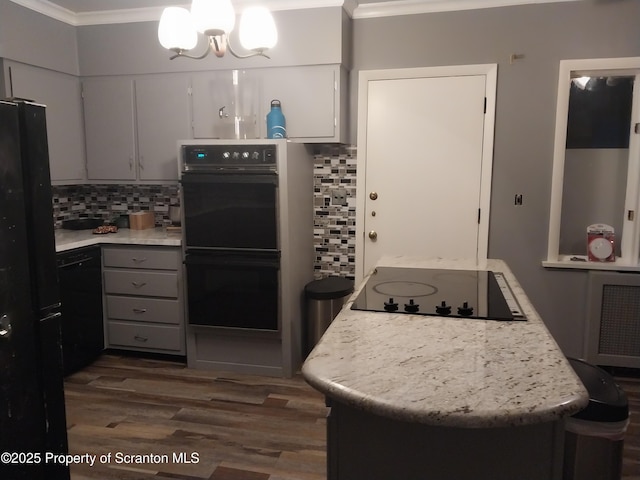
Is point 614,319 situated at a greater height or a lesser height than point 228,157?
lesser

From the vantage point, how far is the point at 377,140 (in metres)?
3.52

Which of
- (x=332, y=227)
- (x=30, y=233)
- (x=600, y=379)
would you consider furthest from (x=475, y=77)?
(x=30, y=233)

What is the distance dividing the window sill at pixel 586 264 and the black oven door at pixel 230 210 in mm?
1888

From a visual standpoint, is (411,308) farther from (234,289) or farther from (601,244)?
(601,244)

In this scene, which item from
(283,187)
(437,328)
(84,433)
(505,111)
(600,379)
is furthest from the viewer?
(505,111)

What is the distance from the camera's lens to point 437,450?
1111mm

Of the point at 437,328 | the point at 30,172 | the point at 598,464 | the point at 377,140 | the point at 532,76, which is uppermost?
the point at 532,76

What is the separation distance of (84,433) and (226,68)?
241 cm

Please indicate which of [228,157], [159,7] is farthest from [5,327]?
[159,7]

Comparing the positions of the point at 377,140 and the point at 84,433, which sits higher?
the point at 377,140

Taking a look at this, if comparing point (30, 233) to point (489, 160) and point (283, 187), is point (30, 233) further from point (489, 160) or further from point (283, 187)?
point (489, 160)

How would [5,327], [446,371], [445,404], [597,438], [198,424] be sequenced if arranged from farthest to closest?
1. [198,424]
2. [5,327]
3. [597,438]
4. [446,371]
5. [445,404]

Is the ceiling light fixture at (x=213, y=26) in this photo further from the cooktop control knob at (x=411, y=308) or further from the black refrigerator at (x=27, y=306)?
the cooktop control knob at (x=411, y=308)

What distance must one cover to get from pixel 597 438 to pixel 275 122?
8.20 feet
